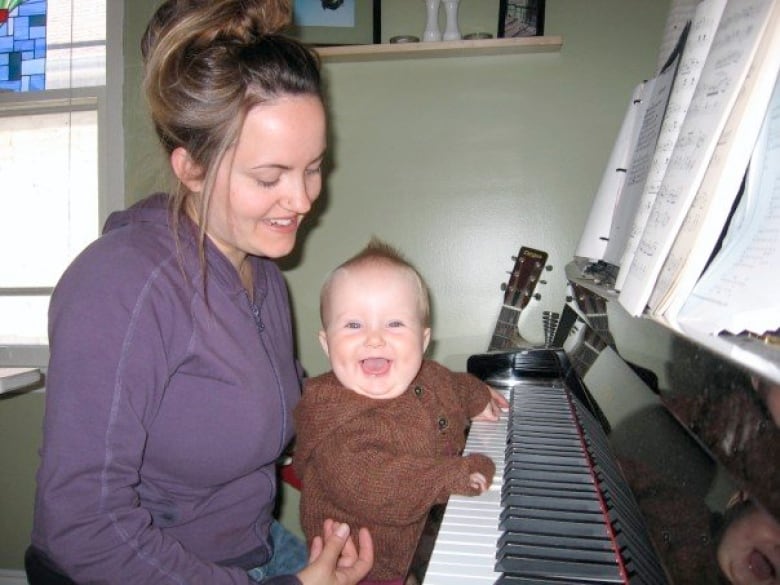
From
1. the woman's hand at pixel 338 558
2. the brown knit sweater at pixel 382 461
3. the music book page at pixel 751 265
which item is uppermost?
the music book page at pixel 751 265

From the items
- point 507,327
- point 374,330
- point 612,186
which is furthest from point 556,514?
point 507,327

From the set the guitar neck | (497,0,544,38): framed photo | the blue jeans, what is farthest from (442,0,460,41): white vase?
the blue jeans

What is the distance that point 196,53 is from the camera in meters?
0.97

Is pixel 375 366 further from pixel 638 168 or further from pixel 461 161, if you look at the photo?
pixel 461 161

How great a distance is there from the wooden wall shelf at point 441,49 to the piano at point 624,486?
4.18ft

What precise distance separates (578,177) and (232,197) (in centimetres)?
149

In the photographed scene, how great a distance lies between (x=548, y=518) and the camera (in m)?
0.71

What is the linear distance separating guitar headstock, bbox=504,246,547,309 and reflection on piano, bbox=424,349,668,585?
3.41 ft

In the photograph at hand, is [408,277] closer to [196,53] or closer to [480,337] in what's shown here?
[196,53]

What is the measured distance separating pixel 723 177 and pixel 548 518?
443mm

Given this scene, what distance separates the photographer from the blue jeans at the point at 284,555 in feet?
3.96

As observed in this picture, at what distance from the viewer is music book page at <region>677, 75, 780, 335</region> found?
0.53 metres

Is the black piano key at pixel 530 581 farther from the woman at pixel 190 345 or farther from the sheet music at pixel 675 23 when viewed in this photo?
the sheet music at pixel 675 23

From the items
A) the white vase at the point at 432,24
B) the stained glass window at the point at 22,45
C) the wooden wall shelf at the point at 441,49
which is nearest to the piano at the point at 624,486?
the wooden wall shelf at the point at 441,49
